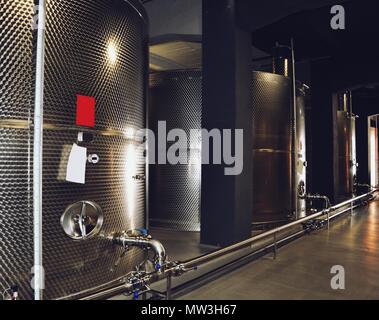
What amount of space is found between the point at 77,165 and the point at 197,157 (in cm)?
366

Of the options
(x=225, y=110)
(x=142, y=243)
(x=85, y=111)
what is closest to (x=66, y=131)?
(x=85, y=111)

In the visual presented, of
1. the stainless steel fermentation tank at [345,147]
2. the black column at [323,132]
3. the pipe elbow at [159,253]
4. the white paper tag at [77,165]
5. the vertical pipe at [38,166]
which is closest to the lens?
the vertical pipe at [38,166]

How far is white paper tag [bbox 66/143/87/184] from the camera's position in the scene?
2479mm

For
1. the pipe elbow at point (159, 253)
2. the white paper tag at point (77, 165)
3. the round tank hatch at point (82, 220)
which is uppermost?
the white paper tag at point (77, 165)

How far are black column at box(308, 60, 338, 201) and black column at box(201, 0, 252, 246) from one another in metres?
4.97

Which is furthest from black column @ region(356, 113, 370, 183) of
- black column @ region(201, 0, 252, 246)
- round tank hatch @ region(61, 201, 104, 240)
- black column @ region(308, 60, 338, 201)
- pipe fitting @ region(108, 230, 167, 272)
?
round tank hatch @ region(61, 201, 104, 240)

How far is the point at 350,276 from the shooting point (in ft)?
12.1

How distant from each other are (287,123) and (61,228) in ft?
16.8

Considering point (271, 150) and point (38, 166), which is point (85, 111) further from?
point (271, 150)

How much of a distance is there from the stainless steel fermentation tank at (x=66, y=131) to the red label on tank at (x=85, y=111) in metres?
0.04

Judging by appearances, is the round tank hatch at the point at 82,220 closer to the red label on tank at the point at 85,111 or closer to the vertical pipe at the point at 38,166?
the vertical pipe at the point at 38,166

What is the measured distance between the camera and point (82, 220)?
2.57 meters

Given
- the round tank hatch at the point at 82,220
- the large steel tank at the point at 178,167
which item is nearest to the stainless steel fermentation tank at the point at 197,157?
the large steel tank at the point at 178,167

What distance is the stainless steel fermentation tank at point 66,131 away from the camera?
223 cm
